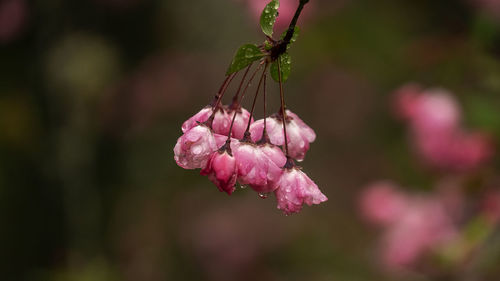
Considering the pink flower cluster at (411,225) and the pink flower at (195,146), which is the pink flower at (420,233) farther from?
the pink flower at (195,146)

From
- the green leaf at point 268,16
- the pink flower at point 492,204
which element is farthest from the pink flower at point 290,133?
the pink flower at point 492,204

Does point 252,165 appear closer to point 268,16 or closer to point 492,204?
point 268,16

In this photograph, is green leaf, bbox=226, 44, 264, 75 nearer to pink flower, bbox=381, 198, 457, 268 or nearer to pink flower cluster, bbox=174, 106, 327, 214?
pink flower cluster, bbox=174, 106, 327, 214

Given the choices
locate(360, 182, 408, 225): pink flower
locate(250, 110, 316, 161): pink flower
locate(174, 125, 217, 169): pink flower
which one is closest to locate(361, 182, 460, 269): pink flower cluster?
locate(360, 182, 408, 225): pink flower

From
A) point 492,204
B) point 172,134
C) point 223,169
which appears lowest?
point 172,134

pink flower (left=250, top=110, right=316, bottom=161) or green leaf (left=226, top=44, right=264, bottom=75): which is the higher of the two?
green leaf (left=226, top=44, right=264, bottom=75)

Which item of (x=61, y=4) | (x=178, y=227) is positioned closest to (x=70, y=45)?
(x=61, y=4)

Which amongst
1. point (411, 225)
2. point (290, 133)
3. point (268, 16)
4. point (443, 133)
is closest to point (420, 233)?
point (411, 225)
